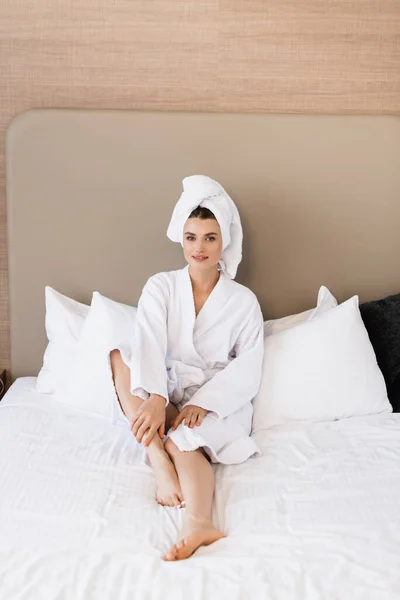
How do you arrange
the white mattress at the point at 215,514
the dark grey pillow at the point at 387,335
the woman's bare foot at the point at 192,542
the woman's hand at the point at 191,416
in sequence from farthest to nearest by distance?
the dark grey pillow at the point at 387,335 → the woman's hand at the point at 191,416 → the woman's bare foot at the point at 192,542 → the white mattress at the point at 215,514

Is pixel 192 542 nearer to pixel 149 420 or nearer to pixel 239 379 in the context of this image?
pixel 149 420

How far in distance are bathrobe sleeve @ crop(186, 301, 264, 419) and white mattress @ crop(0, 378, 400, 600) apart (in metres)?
0.16

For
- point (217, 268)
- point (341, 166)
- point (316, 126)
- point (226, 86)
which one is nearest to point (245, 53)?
point (226, 86)

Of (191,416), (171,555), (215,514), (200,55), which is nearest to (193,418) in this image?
(191,416)

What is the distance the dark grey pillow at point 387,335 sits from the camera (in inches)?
97.4

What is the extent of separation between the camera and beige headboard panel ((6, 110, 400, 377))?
2.61 metres

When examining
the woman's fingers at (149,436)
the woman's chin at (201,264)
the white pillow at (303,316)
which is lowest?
the woman's fingers at (149,436)

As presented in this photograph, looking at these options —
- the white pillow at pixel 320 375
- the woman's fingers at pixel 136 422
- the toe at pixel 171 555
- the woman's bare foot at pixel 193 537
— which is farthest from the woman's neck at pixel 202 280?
the toe at pixel 171 555

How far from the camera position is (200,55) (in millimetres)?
2609

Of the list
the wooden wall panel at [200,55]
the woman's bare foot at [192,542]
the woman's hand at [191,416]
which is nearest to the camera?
the woman's bare foot at [192,542]

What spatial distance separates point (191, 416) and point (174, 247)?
74 cm

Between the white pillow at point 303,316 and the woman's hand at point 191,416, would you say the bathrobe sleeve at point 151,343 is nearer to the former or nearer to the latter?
the woman's hand at point 191,416

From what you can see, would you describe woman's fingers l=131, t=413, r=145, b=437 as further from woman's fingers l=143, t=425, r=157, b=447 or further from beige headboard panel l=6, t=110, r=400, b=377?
beige headboard panel l=6, t=110, r=400, b=377

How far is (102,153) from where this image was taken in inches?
103
